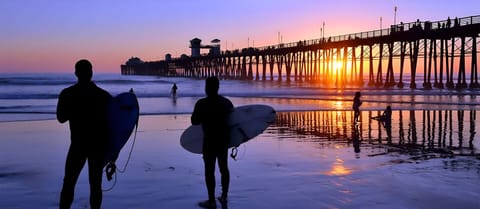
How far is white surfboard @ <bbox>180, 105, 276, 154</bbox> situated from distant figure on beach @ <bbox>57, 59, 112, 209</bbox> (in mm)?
1519

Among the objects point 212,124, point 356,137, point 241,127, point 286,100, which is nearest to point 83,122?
point 212,124

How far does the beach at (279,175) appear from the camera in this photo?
5.45m

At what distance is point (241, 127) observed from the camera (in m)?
5.68

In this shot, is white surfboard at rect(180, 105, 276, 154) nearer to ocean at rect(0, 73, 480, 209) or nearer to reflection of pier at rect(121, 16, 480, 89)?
ocean at rect(0, 73, 480, 209)

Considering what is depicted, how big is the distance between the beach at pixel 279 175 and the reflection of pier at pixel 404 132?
7cm

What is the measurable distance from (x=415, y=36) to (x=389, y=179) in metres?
36.5

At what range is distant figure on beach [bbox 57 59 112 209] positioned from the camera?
4312 mm

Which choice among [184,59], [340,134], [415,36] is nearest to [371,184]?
[340,134]

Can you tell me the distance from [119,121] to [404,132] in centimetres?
888

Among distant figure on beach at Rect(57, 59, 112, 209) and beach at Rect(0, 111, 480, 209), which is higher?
distant figure on beach at Rect(57, 59, 112, 209)

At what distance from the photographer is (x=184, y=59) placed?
104812 millimetres

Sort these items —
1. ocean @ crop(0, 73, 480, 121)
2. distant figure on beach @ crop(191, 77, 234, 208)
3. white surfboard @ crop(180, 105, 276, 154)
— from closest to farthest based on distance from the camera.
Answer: distant figure on beach @ crop(191, 77, 234, 208)
white surfboard @ crop(180, 105, 276, 154)
ocean @ crop(0, 73, 480, 121)

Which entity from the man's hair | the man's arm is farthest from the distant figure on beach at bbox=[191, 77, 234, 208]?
the man's arm

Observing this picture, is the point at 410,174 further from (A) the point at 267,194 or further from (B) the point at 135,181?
(B) the point at 135,181
